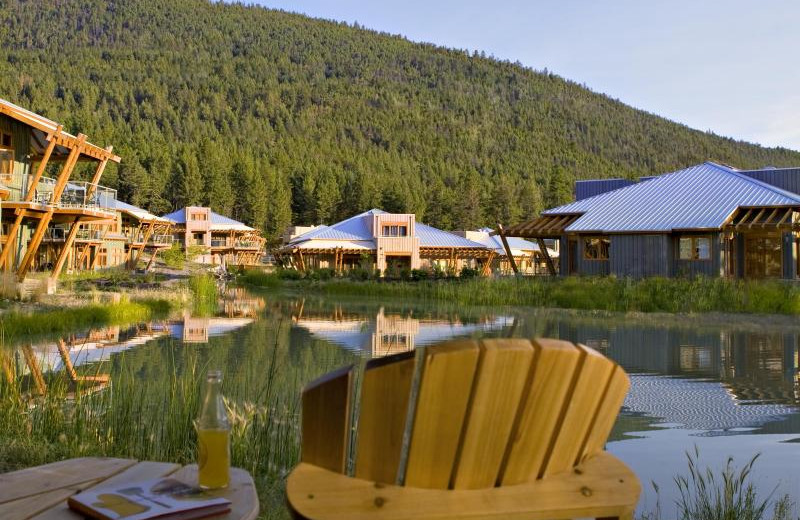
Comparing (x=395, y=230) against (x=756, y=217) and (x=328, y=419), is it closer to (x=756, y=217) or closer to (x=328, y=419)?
(x=756, y=217)

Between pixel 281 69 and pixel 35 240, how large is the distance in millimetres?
128840

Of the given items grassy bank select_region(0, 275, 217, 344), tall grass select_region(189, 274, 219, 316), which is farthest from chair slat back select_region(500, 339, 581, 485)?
tall grass select_region(189, 274, 219, 316)

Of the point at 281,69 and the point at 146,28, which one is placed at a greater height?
the point at 146,28

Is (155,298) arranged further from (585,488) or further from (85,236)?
(585,488)

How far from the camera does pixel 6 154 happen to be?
71.5 ft

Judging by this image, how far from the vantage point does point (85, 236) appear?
34.1m

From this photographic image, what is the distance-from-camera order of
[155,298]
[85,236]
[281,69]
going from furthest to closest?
[281,69], [85,236], [155,298]

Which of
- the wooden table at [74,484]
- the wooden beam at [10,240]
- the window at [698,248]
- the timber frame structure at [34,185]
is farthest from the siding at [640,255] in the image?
the wooden table at [74,484]

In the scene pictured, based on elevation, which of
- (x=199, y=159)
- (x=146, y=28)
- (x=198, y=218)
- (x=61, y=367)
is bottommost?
(x=61, y=367)

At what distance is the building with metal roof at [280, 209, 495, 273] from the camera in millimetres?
39125

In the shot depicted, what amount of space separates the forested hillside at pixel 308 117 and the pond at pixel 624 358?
172 feet

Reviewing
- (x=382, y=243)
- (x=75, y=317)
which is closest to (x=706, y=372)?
(x=75, y=317)

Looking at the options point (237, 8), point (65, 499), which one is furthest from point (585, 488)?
point (237, 8)

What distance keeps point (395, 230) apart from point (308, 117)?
83500mm
